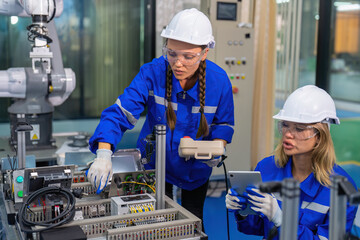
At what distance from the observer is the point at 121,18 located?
459 centimetres

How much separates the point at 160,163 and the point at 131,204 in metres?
0.17

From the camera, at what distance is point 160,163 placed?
1491 millimetres

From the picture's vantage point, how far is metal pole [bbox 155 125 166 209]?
1.47 meters

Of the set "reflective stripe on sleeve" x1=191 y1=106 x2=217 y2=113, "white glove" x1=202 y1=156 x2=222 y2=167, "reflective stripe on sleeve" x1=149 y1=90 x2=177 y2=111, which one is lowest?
"white glove" x1=202 y1=156 x2=222 y2=167

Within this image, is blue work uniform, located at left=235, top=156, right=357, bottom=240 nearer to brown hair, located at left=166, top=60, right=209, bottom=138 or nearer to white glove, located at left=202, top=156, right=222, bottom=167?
white glove, located at left=202, top=156, right=222, bottom=167

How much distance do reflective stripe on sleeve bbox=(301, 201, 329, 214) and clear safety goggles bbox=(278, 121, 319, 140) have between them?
0.24 metres

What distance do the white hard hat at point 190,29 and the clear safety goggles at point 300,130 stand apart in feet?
1.58

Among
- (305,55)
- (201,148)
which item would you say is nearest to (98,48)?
(305,55)

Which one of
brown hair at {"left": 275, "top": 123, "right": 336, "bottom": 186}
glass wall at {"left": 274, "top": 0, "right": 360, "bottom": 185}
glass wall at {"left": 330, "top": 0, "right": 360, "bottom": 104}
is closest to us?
brown hair at {"left": 275, "top": 123, "right": 336, "bottom": 186}

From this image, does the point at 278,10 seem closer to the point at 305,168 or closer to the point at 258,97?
the point at 258,97

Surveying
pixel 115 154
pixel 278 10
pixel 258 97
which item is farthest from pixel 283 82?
pixel 115 154

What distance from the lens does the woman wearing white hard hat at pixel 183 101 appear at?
1750 millimetres

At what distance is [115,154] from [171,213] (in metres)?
0.51

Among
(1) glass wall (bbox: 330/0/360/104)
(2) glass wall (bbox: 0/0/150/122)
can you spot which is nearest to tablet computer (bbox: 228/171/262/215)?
(2) glass wall (bbox: 0/0/150/122)
